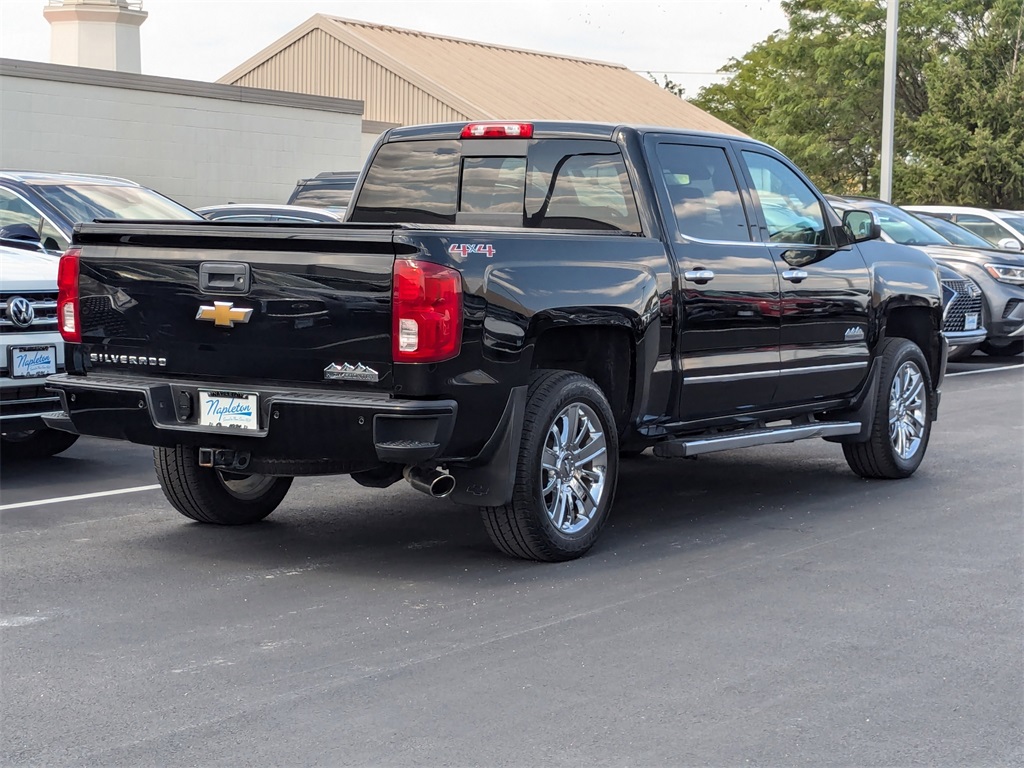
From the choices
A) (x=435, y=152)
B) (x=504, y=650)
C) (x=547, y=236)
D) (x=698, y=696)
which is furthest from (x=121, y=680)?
(x=435, y=152)

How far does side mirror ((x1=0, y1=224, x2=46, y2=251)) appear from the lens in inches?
376

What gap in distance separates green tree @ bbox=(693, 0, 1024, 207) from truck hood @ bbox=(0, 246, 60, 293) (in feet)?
117

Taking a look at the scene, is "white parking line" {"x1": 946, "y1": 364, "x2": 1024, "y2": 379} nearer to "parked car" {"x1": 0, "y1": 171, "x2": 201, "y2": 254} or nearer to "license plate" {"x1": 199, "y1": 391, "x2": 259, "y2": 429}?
"parked car" {"x1": 0, "y1": 171, "x2": 201, "y2": 254}

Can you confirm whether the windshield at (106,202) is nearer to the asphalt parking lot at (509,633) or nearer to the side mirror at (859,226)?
the asphalt parking lot at (509,633)

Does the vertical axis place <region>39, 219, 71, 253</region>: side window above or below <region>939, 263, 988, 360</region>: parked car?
above

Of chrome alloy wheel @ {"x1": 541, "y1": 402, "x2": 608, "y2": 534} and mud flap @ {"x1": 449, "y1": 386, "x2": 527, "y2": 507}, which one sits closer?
mud flap @ {"x1": 449, "y1": 386, "x2": 527, "y2": 507}

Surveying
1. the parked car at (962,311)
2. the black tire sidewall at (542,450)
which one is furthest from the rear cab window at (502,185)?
the parked car at (962,311)

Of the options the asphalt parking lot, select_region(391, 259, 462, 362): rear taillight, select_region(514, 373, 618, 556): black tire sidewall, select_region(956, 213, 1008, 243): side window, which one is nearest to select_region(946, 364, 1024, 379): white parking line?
select_region(956, 213, 1008, 243): side window

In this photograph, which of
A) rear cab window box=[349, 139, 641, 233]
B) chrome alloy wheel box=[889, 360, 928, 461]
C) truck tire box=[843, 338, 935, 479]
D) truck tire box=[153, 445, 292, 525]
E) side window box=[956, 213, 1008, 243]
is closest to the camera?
truck tire box=[153, 445, 292, 525]

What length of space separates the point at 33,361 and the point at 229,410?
268 cm

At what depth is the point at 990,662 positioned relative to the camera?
17.5 ft

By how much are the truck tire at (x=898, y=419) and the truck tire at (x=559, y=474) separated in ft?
8.32

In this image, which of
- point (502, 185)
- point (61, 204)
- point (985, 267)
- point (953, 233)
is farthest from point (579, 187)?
point (953, 233)

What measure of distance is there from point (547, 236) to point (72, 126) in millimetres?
20076
